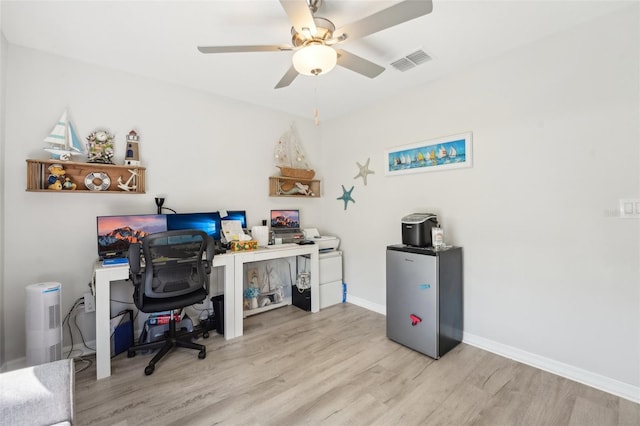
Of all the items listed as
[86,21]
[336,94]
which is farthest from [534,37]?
[86,21]

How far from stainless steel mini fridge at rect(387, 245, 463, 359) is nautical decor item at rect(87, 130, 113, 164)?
2.63 metres

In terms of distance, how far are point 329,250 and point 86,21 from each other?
3.02 metres

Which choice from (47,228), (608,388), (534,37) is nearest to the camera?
(608,388)

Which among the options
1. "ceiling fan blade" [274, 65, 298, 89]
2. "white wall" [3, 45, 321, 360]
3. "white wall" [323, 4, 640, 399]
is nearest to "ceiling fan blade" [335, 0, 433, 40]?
"ceiling fan blade" [274, 65, 298, 89]

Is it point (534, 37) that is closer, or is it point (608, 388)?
point (608, 388)

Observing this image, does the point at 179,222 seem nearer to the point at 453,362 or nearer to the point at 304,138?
the point at 304,138

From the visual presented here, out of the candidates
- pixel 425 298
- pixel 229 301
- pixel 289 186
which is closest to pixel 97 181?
pixel 229 301

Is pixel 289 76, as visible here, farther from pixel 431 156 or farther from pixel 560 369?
pixel 560 369

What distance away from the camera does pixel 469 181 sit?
2.46 metres

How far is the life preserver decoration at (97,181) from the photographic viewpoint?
7.57 feet

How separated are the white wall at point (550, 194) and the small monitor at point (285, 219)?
155 cm

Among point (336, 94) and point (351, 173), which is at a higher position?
point (336, 94)

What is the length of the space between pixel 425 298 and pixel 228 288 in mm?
1760

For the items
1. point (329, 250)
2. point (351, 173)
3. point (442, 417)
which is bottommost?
point (442, 417)
